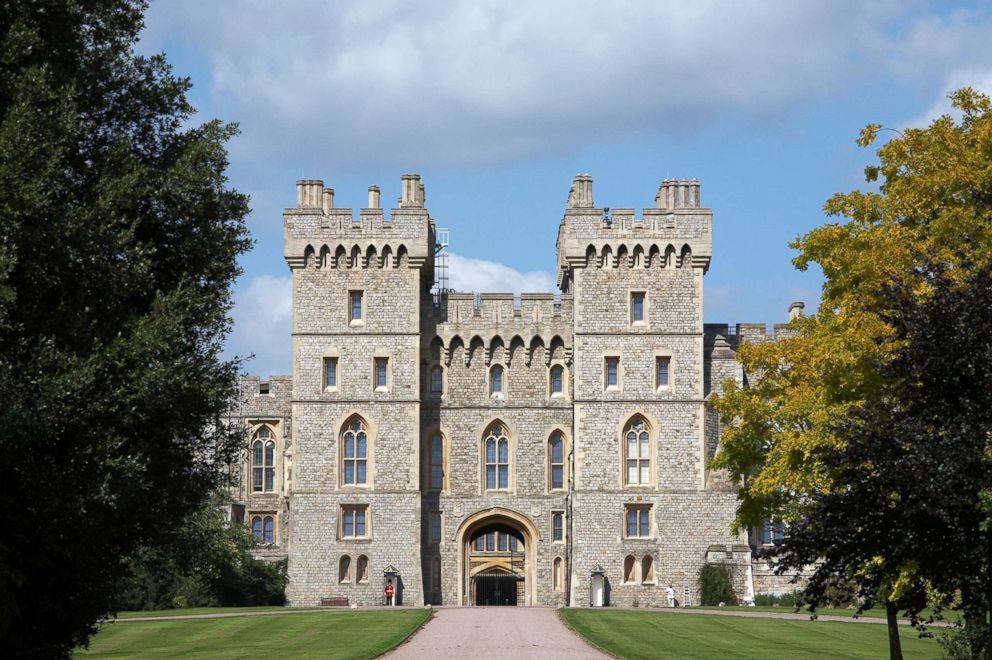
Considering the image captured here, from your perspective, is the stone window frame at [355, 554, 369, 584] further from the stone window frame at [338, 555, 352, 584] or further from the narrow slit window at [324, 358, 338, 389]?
the narrow slit window at [324, 358, 338, 389]

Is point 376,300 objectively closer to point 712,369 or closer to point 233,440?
point 712,369

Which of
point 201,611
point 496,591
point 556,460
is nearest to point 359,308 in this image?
point 556,460

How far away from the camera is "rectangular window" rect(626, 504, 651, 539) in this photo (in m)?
50.4

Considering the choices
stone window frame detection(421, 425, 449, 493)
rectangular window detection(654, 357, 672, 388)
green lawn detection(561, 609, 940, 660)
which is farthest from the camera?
stone window frame detection(421, 425, 449, 493)

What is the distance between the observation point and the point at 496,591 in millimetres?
60688

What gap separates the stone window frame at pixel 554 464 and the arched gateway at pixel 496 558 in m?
1.51

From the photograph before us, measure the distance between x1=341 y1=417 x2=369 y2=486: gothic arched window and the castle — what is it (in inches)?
2.0

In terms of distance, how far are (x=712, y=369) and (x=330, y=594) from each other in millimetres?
15780

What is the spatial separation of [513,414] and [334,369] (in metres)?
6.71

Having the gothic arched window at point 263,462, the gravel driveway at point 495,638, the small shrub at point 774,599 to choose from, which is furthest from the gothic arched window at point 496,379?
the small shrub at point 774,599

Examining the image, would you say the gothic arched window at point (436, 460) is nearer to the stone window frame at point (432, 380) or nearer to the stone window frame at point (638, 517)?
the stone window frame at point (432, 380)

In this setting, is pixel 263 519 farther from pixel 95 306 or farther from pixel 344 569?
pixel 95 306

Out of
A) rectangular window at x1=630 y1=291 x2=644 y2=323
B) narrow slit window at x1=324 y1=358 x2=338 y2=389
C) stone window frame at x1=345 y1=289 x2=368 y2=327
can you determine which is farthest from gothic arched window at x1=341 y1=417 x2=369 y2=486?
rectangular window at x1=630 y1=291 x2=644 y2=323

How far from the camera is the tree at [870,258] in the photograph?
21656 mm
